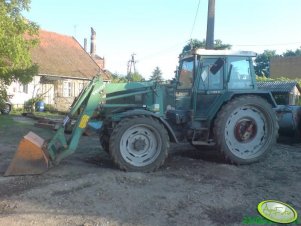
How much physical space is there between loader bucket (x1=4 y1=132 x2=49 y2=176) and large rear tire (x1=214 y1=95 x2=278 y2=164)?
11.2 feet

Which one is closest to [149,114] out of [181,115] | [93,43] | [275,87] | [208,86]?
[181,115]

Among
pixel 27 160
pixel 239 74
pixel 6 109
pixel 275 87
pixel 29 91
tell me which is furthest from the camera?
pixel 29 91

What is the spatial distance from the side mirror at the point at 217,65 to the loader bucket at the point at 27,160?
3822mm

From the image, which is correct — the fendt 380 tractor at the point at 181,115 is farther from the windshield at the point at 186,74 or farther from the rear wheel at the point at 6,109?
the rear wheel at the point at 6,109

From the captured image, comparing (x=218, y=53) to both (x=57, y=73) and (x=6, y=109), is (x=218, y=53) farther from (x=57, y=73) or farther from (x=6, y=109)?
(x=57, y=73)

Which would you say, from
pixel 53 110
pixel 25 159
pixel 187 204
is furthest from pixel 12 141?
pixel 53 110

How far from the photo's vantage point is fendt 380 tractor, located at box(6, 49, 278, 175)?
24.9 ft

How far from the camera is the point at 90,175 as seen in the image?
7.10 metres

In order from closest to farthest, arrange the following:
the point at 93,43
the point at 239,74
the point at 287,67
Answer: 1. the point at 239,74
2. the point at 93,43
3. the point at 287,67

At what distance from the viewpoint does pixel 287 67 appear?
2180 inches

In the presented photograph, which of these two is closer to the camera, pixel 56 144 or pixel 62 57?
pixel 56 144

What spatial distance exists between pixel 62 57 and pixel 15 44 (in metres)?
17.7

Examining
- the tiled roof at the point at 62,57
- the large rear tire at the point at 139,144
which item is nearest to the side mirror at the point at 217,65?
the large rear tire at the point at 139,144

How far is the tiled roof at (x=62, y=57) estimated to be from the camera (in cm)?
3022
